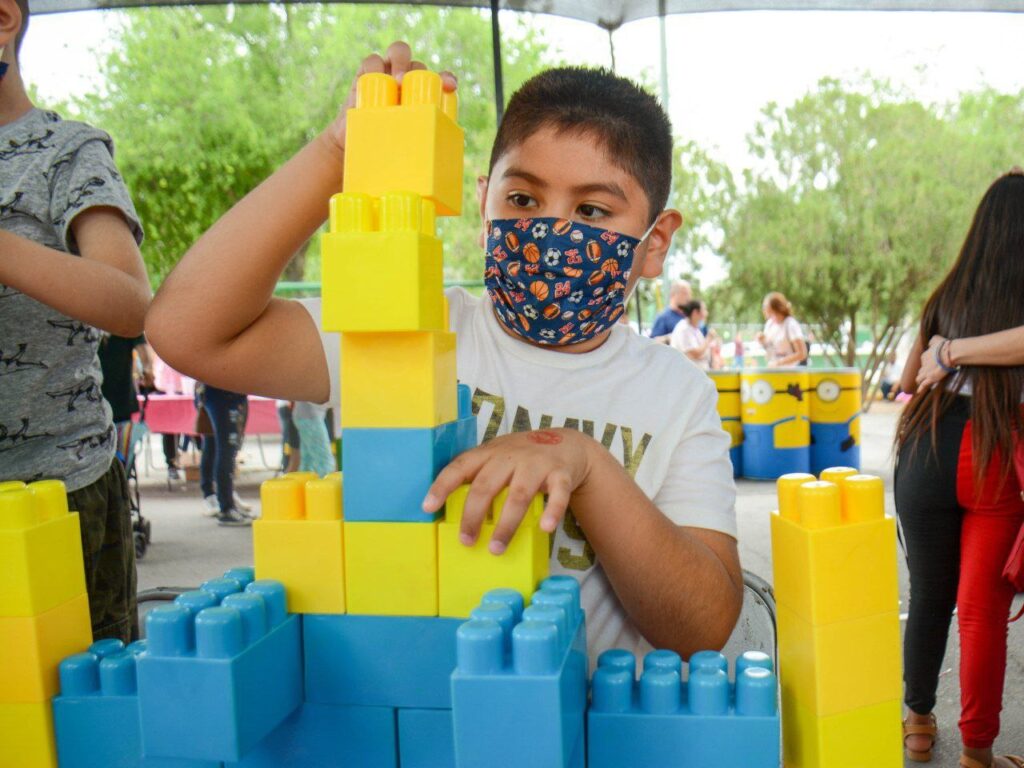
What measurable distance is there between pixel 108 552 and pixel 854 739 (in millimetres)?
1079

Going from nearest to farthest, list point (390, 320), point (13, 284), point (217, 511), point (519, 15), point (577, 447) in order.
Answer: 1. point (390, 320)
2. point (577, 447)
3. point (13, 284)
4. point (519, 15)
5. point (217, 511)

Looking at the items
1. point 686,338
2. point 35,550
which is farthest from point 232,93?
point 35,550

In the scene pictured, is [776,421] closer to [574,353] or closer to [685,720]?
[574,353]

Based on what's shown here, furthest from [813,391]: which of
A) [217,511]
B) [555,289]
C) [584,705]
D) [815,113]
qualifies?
[815,113]

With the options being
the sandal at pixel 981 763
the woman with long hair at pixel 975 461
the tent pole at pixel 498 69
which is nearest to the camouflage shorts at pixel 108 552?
the tent pole at pixel 498 69

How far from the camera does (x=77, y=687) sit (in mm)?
644

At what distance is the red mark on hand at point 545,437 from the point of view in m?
0.71

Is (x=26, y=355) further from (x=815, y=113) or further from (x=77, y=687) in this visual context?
(x=815, y=113)

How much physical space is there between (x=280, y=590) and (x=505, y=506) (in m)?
0.17

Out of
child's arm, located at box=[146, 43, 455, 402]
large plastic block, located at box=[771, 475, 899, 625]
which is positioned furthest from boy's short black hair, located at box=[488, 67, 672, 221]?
large plastic block, located at box=[771, 475, 899, 625]

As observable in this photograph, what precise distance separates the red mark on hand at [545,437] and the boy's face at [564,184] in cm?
40

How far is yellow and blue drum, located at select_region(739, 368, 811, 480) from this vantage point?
6.45 m

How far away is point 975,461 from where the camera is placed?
2.17 meters

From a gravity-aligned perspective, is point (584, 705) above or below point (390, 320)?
below
